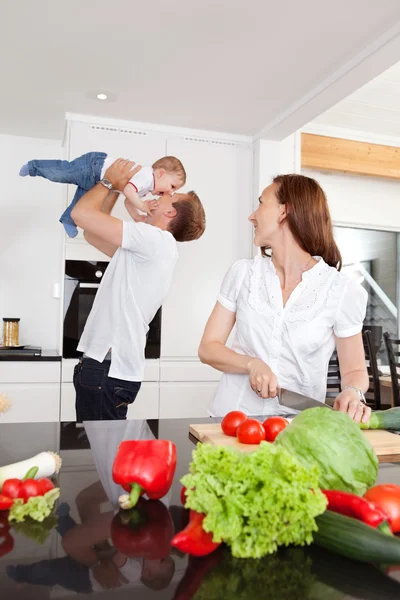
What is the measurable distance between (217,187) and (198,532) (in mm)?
3355

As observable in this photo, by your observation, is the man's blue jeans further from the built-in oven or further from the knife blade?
the knife blade

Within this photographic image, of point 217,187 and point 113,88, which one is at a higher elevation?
point 113,88

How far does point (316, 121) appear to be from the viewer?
428 centimetres

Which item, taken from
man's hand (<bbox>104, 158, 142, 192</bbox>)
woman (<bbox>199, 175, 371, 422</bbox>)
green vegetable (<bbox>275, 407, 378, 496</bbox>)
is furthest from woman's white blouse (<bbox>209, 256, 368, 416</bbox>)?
man's hand (<bbox>104, 158, 142, 192</bbox>)

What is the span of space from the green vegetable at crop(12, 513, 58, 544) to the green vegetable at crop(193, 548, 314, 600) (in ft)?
0.71

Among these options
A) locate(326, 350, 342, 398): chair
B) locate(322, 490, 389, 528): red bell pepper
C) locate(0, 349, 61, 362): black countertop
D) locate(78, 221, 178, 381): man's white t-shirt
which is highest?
locate(78, 221, 178, 381): man's white t-shirt

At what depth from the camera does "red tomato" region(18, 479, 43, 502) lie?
2.32 ft

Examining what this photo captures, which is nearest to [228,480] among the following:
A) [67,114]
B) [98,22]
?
[98,22]

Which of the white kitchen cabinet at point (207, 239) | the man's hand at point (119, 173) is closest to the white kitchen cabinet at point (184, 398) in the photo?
the white kitchen cabinet at point (207, 239)

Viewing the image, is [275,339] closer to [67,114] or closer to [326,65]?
[326,65]

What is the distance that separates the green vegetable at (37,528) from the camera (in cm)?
64

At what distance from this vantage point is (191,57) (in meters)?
2.71

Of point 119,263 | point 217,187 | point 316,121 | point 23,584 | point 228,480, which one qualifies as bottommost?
point 23,584

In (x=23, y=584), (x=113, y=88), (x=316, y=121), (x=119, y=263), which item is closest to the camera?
(x=23, y=584)
